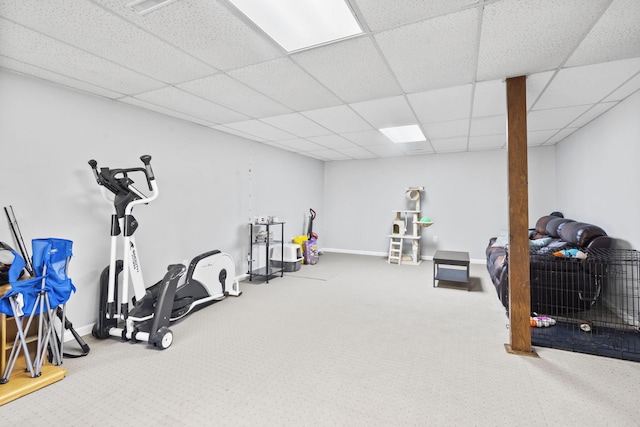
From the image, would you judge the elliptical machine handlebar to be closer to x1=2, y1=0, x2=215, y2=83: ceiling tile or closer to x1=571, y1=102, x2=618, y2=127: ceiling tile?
x1=2, y1=0, x2=215, y2=83: ceiling tile

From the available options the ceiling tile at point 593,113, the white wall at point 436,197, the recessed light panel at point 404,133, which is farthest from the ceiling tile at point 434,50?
the white wall at point 436,197

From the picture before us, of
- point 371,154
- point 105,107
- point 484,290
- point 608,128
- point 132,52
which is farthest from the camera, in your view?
point 371,154

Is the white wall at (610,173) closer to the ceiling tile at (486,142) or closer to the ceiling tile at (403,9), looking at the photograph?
the ceiling tile at (486,142)

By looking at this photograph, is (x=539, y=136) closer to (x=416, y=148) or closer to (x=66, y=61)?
(x=416, y=148)

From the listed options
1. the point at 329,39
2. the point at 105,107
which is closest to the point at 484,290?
the point at 329,39

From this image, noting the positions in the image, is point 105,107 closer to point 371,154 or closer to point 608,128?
point 371,154

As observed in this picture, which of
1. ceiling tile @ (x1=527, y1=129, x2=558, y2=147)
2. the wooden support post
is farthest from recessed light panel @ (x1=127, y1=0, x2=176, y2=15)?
ceiling tile @ (x1=527, y1=129, x2=558, y2=147)

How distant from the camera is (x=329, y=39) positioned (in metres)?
2.01

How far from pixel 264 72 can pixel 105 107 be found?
6.07 feet

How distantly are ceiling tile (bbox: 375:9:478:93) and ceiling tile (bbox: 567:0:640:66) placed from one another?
70 cm

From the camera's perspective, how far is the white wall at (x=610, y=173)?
300 cm

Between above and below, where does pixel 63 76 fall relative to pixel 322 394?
above

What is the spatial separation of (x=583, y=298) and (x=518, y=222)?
1.25 metres

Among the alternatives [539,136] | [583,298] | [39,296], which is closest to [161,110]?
[39,296]
